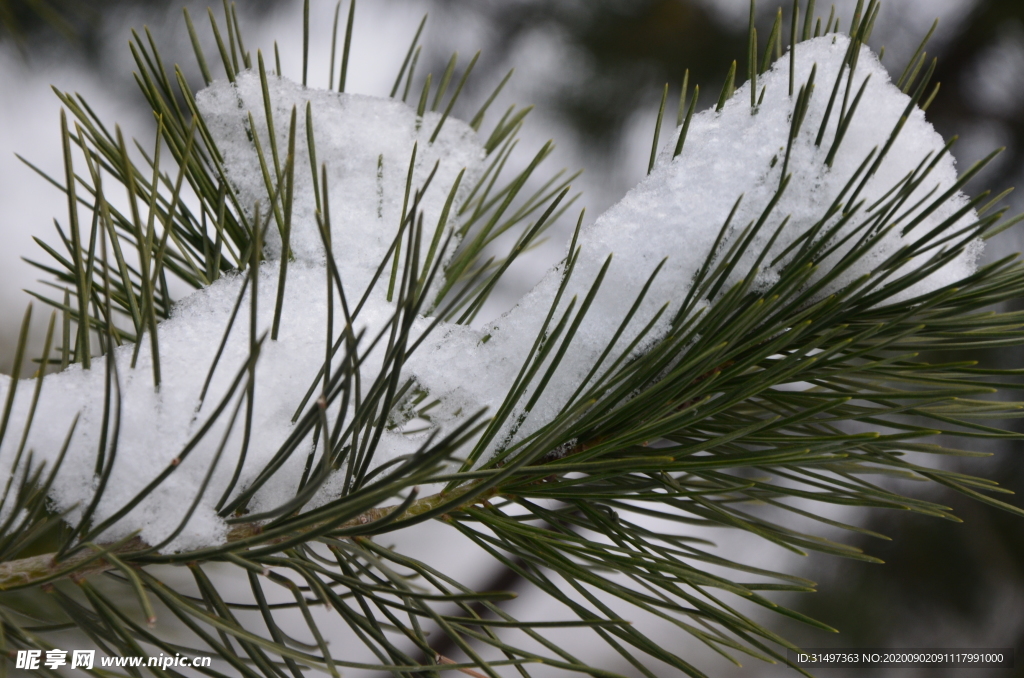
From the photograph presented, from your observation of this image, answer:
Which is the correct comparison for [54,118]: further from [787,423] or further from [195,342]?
[787,423]

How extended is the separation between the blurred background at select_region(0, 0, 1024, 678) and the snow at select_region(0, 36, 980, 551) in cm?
80

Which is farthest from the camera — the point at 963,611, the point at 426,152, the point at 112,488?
the point at 963,611

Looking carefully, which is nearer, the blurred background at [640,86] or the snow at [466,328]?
the snow at [466,328]

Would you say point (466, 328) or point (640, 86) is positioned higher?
point (640, 86)

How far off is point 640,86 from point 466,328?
1030 mm

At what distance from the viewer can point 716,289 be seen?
1.16ft

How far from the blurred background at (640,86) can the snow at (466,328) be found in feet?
2.61

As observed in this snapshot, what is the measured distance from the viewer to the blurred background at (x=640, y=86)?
3.57ft

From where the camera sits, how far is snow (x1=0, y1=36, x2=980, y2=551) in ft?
1.02

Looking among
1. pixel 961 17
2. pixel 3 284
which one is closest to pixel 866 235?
pixel 961 17

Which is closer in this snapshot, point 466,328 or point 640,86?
point 466,328

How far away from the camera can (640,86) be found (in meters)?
1.26

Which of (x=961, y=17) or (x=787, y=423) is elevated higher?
(x=961, y=17)

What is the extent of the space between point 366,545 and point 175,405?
0.11 m
